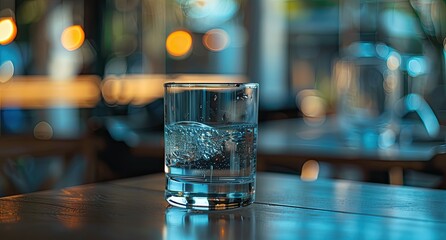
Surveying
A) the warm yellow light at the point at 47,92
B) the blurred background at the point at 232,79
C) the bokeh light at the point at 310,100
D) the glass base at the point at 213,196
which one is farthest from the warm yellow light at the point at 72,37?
the glass base at the point at 213,196

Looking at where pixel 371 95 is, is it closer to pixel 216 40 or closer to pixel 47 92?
pixel 47 92

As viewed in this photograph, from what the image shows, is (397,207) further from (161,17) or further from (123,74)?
(161,17)

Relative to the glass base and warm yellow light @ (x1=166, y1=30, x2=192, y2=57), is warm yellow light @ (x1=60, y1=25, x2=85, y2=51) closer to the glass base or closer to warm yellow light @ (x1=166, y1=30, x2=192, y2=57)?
warm yellow light @ (x1=166, y1=30, x2=192, y2=57)

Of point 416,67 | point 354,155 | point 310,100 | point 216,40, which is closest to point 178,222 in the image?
point 354,155

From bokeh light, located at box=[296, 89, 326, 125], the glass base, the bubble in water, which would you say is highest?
the bubble in water

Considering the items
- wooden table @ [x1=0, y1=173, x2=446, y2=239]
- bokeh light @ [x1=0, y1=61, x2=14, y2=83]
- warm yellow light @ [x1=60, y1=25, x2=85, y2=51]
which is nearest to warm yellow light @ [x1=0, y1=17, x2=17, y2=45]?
bokeh light @ [x1=0, y1=61, x2=14, y2=83]

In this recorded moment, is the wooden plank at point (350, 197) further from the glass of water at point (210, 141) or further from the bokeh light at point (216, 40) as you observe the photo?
the bokeh light at point (216, 40)
